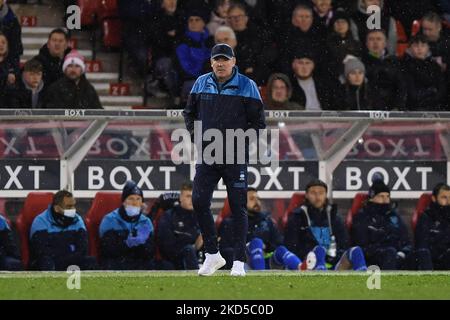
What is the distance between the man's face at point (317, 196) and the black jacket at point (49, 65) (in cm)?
320

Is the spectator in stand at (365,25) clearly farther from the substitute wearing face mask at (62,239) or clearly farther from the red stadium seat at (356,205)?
the substitute wearing face mask at (62,239)

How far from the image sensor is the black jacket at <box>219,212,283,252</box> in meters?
15.5

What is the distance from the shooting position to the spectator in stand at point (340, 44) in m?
18.1

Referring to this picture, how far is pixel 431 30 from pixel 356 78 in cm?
210

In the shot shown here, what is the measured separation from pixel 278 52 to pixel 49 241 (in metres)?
4.46

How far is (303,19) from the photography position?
1841cm

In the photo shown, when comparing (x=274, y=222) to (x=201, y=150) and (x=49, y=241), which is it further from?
(x=201, y=150)

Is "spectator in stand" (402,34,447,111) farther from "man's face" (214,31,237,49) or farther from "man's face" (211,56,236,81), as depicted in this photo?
"man's face" (211,56,236,81)

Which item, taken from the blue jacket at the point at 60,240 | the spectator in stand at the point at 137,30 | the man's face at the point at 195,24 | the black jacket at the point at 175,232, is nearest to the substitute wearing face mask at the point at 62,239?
the blue jacket at the point at 60,240

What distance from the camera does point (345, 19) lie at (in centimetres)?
1858

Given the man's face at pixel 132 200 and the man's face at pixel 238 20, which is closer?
the man's face at pixel 132 200

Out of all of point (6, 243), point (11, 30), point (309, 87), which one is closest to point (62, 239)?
point (6, 243)

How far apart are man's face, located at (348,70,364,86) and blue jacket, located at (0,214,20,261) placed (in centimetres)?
471
